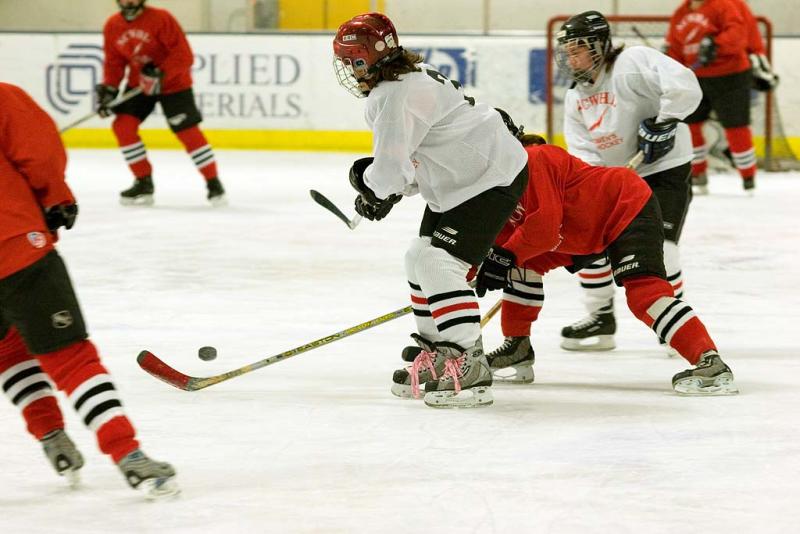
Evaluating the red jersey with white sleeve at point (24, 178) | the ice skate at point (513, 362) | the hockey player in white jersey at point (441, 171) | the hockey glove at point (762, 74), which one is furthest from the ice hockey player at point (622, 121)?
the hockey glove at point (762, 74)

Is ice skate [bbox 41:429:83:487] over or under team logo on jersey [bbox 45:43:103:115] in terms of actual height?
over

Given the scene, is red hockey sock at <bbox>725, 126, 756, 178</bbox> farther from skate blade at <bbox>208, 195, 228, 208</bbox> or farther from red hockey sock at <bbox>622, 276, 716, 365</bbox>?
red hockey sock at <bbox>622, 276, 716, 365</bbox>

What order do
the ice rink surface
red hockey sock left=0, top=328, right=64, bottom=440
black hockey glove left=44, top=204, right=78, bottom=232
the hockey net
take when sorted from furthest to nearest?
the hockey net, red hockey sock left=0, top=328, right=64, bottom=440, black hockey glove left=44, top=204, right=78, bottom=232, the ice rink surface

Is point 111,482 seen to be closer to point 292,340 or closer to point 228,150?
point 292,340

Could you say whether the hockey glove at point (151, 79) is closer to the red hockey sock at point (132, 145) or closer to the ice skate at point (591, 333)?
the red hockey sock at point (132, 145)

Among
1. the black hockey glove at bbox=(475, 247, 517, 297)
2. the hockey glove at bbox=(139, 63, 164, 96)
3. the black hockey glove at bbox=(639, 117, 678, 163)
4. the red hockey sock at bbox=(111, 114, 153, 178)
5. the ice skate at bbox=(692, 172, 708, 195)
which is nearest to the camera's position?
the black hockey glove at bbox=(475, 247, 517, 297)

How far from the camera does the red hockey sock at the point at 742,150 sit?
7594 millimetres

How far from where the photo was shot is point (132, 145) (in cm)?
727

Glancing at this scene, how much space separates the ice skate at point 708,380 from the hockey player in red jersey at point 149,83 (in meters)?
4.47

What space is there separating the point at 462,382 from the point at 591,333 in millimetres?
872

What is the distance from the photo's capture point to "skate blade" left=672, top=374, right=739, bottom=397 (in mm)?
3037

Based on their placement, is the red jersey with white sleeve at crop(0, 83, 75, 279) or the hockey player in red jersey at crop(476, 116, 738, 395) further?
the hockey player in red jersey at crop(476, 116, 738, 395)

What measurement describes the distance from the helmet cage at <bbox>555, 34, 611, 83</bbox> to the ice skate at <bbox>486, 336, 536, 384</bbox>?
0.89m

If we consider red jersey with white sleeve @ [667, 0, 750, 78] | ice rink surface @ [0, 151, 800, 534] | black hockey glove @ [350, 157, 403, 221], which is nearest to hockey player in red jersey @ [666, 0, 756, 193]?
red jersey with white sleeve @ [667, 0, 750, 78]
